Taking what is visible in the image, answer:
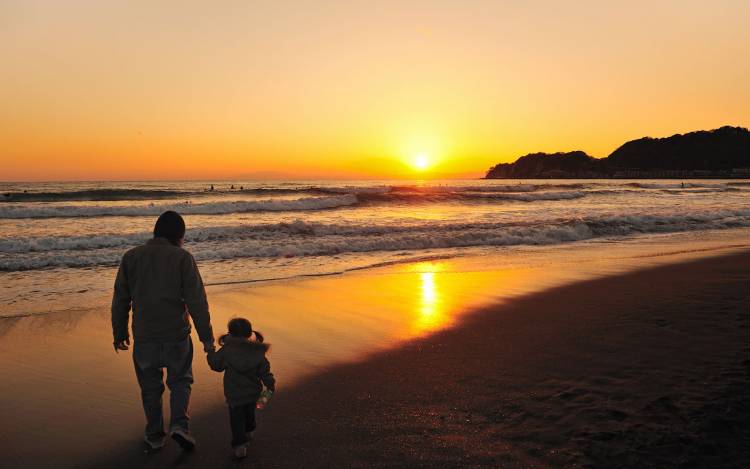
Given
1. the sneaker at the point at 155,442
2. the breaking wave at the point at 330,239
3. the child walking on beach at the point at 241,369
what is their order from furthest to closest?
1. the breaking wave at the point at 330,239
2. the sneaker at the point at 155,442
3. the child walking on beach at the point at 241,369

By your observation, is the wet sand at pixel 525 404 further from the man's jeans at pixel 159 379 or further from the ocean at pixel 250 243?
the ocean at pixel 250 243

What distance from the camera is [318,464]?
144 inches

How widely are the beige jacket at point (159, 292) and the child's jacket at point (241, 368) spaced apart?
19 centimetres

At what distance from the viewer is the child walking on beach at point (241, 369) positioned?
389cm

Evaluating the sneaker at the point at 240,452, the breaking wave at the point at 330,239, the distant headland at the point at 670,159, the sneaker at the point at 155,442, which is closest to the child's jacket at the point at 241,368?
the sneaker at the point at 240,452

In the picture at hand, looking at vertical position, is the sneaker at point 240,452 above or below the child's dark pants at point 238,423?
below

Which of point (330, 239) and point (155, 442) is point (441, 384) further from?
point (330, 239)

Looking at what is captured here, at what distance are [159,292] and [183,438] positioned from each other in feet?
3.48

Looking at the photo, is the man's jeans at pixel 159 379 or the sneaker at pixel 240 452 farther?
→ the man's jeans at pixel 159 379

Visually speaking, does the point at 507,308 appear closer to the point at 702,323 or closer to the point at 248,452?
the point at 702,323

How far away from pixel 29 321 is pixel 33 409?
380 cm

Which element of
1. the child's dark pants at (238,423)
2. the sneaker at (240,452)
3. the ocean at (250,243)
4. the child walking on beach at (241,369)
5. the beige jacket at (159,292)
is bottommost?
the ocean at (250,243)

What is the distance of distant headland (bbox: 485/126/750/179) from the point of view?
159 meters

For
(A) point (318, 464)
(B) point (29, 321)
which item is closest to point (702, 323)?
(A) point (318, 464)
